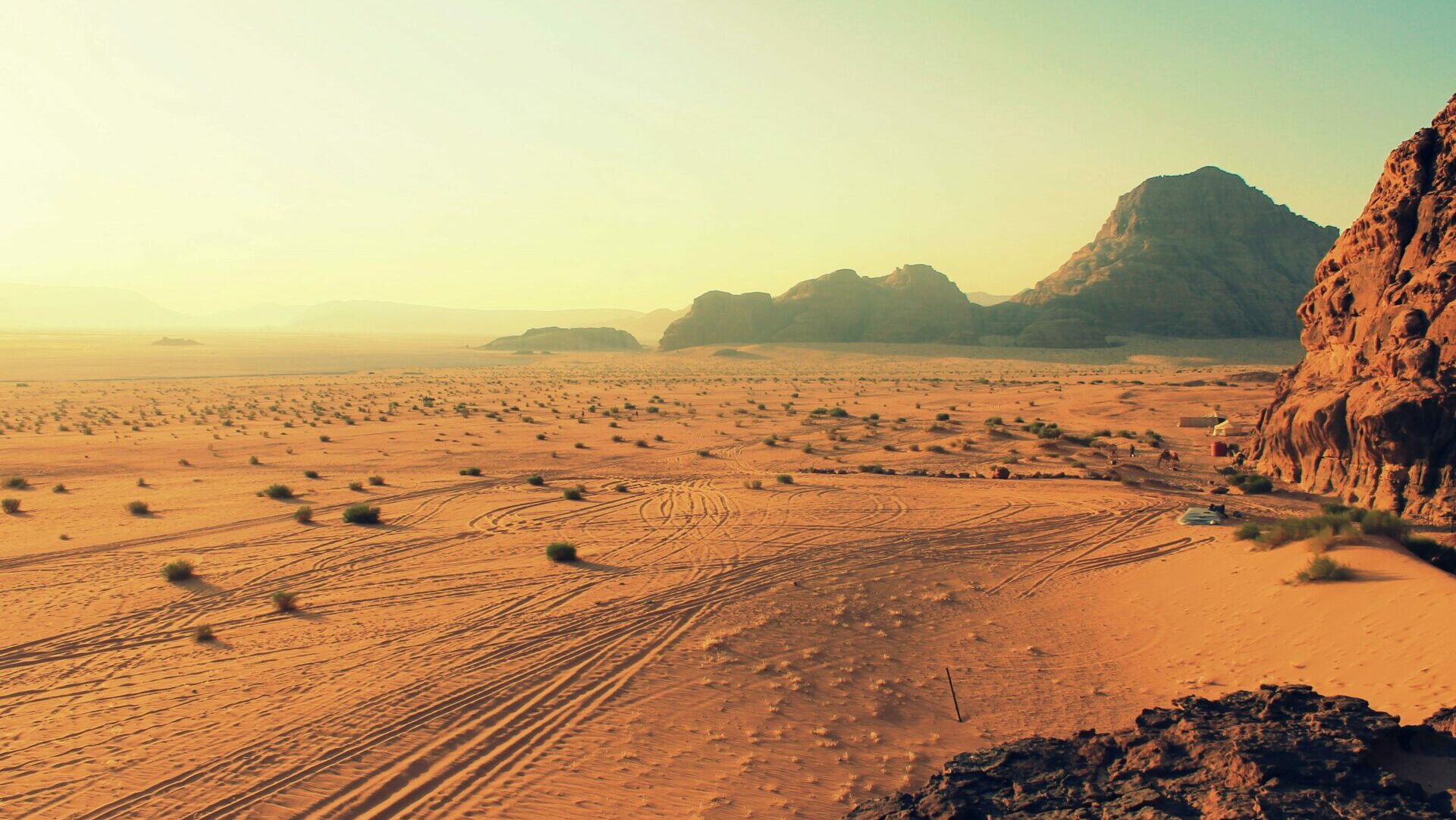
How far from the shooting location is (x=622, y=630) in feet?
38.5

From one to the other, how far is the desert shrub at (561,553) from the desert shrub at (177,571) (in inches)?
232

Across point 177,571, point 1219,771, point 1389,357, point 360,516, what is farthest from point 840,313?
point 1219,771

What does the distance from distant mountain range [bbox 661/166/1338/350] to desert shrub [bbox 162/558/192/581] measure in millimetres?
98913

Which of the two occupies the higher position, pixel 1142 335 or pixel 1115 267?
pixel 1115 267

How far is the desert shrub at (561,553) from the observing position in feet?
50.1

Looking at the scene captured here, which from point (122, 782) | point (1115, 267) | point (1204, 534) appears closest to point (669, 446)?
point (1204, 534)

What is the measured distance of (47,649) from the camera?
1080cm

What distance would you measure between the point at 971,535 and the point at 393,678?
38.8 ft

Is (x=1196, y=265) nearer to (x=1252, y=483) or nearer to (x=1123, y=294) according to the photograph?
(x=1123, y=294)

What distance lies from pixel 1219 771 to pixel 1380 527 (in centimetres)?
1073

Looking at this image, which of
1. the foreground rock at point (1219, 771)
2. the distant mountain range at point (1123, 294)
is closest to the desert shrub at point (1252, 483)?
the foreground rock at point (1219, 771)

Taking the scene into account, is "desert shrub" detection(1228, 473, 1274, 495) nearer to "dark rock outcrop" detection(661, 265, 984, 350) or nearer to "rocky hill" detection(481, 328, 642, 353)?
"dark rock outcrop" detection(661, 265, 984, 350)

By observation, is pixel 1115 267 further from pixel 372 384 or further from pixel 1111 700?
pixel 1111 700

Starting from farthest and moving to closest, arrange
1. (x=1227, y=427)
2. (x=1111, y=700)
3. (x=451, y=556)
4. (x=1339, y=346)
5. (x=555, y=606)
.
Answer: (x=1227, y=427) → (x=1339, y=346) → (x=451, y=556) → (x=555, y=606) → (x=1111, y=700)
